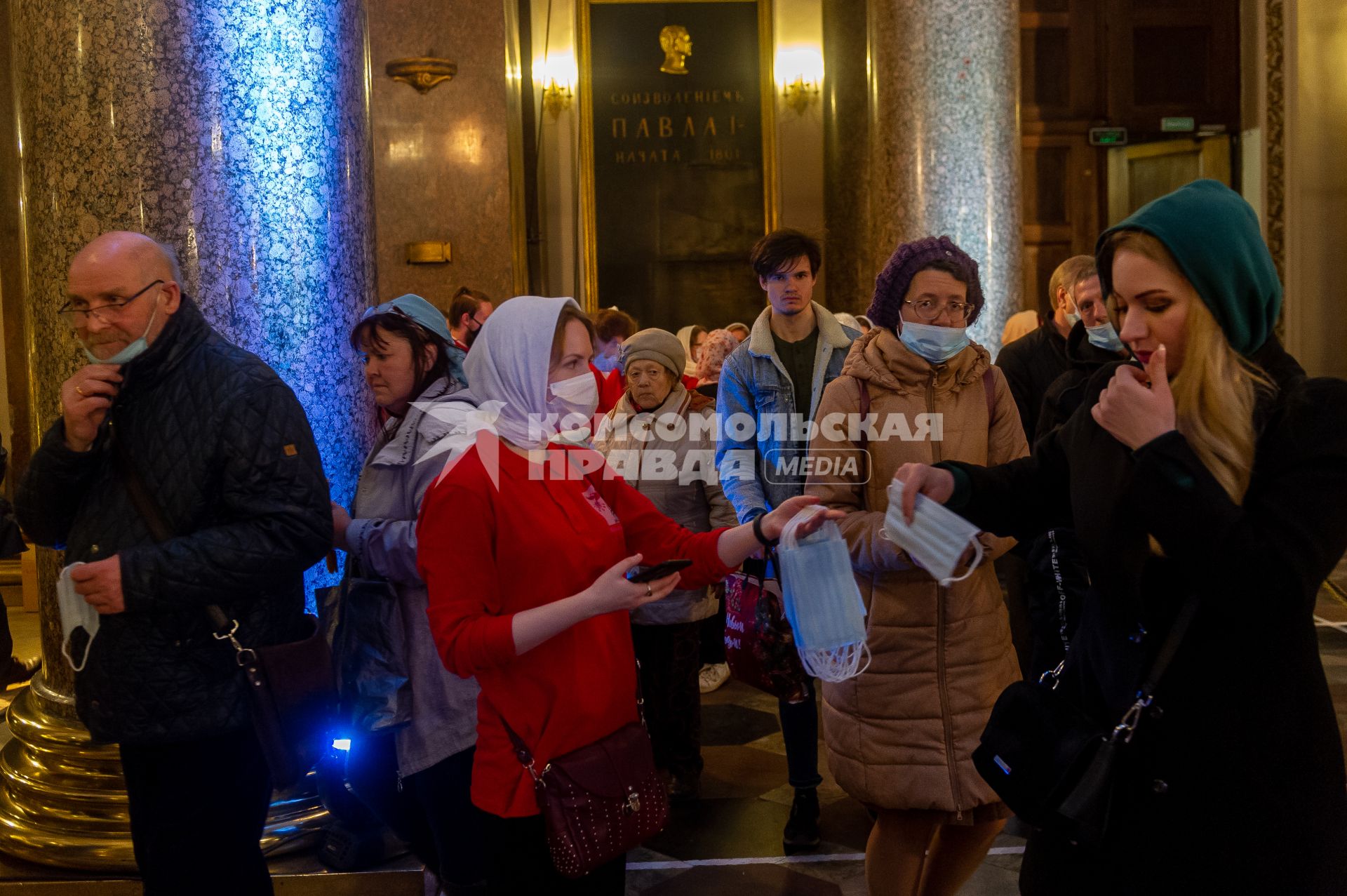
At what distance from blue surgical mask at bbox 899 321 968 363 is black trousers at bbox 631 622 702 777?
1741 mm

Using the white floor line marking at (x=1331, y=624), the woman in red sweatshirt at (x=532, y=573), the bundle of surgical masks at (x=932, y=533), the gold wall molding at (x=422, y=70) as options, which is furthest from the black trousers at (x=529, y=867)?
the gold wall molding at (x=422, y=70)

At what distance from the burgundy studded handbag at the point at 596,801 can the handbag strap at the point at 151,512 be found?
64 centimetres

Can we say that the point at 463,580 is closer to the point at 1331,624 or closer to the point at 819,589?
the point at 819,589

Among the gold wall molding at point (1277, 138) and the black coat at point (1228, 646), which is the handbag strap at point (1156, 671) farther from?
the gold wall molding at point (1277, 138)

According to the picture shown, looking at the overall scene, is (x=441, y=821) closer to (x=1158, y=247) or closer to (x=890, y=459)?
(x=890, y=459)

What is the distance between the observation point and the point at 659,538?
244 centimetres

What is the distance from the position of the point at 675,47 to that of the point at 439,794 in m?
10.5

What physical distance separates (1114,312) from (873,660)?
1.27 meters

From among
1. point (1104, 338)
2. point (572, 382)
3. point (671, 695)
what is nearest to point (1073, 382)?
point (1104, 338)

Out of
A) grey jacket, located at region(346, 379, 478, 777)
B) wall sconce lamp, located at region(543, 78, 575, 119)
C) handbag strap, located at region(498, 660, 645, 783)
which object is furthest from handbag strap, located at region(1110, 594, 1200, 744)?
wall sconce lamp, located at region(543, 78, 575, 119)

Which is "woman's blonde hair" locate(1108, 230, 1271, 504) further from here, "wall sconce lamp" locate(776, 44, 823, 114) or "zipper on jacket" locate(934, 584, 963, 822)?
"wall sconce lamp" locate(776, 44, 823, 114)

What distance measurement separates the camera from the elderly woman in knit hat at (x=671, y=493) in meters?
4.33

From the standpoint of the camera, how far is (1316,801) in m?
1.63

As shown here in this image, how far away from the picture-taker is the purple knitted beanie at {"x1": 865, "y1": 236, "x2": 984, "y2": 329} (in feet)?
9.88
